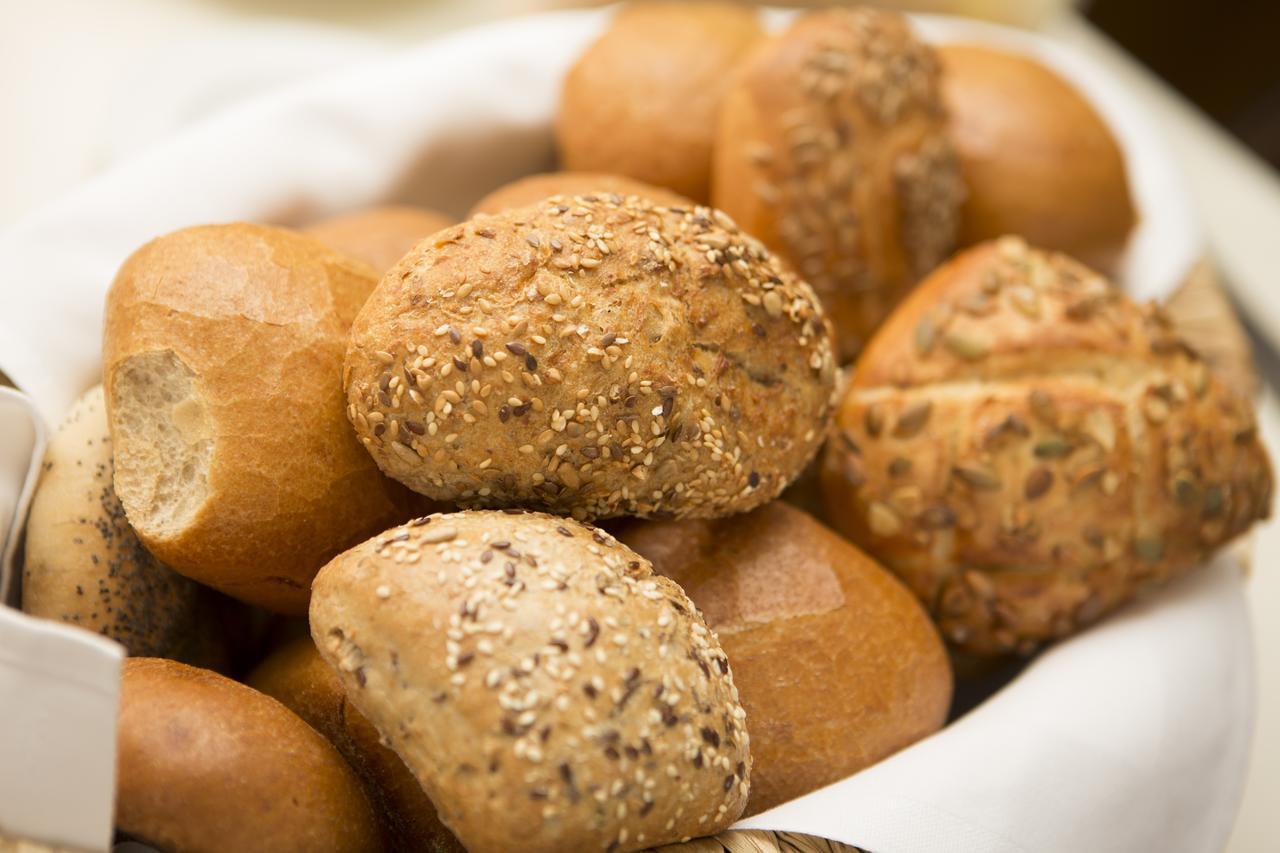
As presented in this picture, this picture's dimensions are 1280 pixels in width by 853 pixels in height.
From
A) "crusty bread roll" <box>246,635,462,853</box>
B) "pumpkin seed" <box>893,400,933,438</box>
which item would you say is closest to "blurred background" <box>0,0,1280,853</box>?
"pumpkin seed" <box>893,400,933,438</box>

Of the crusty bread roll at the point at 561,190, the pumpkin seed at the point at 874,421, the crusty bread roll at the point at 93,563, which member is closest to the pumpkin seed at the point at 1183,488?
the pumpkin seed at the point at 874,421

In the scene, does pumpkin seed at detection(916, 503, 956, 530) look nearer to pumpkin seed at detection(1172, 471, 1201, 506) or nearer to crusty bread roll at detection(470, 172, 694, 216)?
pumpkin seed at detection(1172, 471, 1201, 506)

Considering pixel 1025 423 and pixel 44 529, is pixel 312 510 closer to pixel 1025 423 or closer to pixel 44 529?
pixel 44 529

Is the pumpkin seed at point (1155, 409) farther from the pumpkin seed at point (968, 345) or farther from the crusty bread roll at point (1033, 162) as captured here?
the crusty bread roll at point (1033, 162)

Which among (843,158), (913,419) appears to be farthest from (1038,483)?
(843,158)

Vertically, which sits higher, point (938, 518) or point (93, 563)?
point (93, 563)

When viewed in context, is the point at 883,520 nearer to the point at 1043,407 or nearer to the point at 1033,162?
the point at 1043,407
